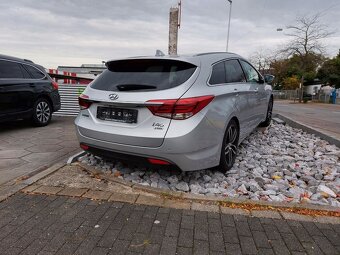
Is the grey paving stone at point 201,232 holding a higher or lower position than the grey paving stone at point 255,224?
lower

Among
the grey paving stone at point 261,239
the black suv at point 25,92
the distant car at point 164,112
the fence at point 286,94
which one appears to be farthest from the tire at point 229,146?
the fence at point 286,94

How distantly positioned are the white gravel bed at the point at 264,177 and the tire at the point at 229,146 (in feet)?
0.47

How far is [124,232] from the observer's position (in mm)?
2664

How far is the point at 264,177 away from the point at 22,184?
3.18 meters

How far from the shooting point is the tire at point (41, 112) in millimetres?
7111

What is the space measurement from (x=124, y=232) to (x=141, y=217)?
298 millimetres

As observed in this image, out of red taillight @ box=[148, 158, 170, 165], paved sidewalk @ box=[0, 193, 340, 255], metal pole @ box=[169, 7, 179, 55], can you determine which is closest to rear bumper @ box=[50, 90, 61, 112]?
metal pole @ box=[169, 7, 179, 55]

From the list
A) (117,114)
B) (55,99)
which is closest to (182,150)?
(117,114)

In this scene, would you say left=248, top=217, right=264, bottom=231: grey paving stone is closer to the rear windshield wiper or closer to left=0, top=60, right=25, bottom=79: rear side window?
the rear windshield wiper

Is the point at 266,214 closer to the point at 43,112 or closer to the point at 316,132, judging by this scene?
the point at 316,132

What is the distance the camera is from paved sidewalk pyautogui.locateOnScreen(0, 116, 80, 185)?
426 cm

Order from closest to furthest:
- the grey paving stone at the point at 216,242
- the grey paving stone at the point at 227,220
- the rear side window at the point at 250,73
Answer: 1. the grey paving stone at the point at 216,242
2. the grey paving stone at the point at 227,220
3. the rear side window at the point at 250,73

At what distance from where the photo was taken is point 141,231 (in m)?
2.69

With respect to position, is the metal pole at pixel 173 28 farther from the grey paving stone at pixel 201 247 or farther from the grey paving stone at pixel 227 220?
the grey paving stone at pixel 201 247
